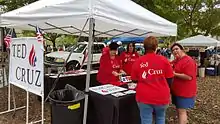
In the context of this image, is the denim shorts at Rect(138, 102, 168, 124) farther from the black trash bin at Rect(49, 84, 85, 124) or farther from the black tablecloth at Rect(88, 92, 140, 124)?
the black trash bin at Rect(49, 84, 85, 124)

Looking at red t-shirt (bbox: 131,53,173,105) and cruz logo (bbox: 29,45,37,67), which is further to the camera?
cruz logo (bbox: 29,45,37,67)

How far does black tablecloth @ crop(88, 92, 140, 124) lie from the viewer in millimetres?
3475

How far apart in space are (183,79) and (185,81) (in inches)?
2.4

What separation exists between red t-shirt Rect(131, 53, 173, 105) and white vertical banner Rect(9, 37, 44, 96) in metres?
1.66

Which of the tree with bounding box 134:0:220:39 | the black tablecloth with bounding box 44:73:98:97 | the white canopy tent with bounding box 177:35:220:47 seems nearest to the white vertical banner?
the black tablecloth with bounding box 44:73:98:97

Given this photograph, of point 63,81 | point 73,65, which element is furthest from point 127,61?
point 73,65

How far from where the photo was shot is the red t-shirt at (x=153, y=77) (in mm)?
3012

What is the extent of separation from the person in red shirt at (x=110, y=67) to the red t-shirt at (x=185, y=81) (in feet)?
4.16

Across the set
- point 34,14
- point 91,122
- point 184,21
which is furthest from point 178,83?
point 184,21

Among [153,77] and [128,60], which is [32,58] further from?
[128,60]

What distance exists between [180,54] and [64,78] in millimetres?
3258

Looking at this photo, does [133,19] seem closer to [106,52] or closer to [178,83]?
[178,83]

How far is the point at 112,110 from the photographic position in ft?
11.4

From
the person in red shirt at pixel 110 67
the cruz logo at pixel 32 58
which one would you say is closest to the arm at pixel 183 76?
the person in red shirt at pixel 110 67
